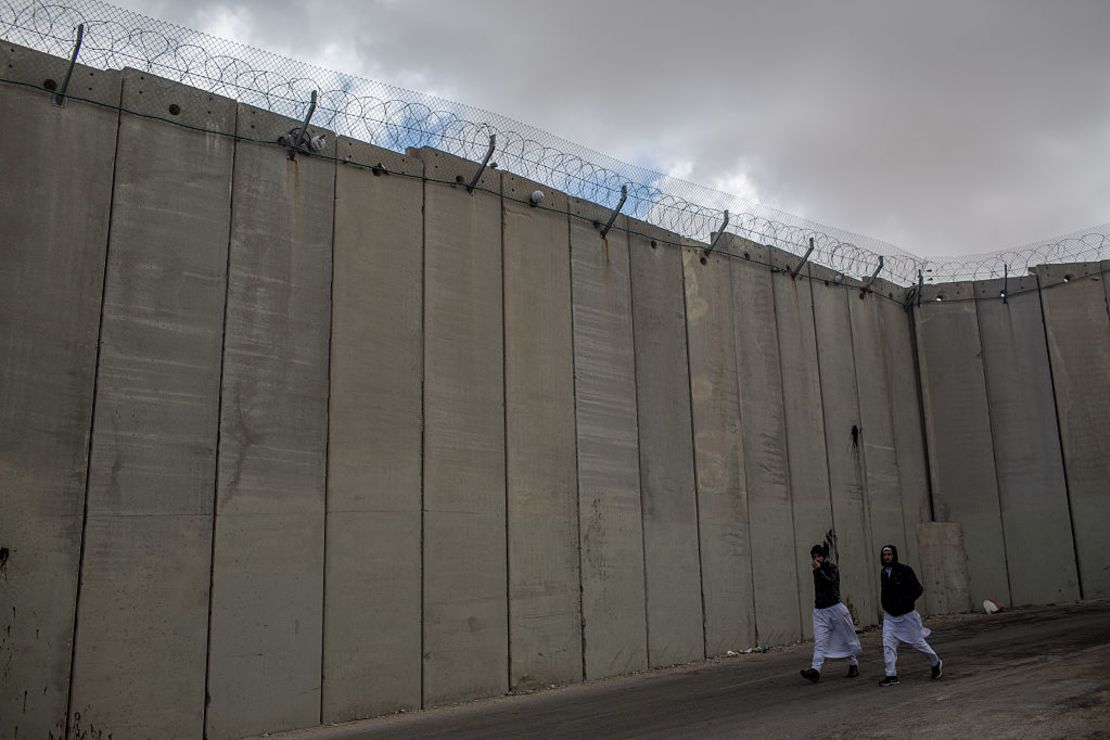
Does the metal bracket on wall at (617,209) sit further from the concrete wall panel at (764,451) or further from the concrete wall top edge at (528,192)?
the concrete wall panel at (764,451)

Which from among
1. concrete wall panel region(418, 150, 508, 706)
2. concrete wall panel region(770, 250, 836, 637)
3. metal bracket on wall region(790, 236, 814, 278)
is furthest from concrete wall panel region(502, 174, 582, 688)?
metal bracket on wall region(790, 236, 814, 278)

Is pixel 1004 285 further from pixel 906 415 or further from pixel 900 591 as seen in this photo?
pixel 900 591

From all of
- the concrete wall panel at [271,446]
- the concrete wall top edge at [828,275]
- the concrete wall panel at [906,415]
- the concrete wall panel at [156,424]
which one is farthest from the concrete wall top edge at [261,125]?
the concrete wall panel at [906,415]

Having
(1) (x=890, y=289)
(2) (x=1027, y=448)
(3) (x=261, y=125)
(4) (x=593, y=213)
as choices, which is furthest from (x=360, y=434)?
(2) (x=1027, y=448)

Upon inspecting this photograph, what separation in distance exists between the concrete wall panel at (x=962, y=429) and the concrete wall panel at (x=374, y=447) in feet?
37.1

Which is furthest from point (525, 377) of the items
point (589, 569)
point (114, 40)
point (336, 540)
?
point (114, 40)

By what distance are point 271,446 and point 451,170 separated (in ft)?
13.5

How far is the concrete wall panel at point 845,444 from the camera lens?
15406mm

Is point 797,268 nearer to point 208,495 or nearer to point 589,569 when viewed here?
point 589,569

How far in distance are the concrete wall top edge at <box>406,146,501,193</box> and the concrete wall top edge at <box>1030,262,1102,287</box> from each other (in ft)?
37.2

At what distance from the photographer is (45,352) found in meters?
8.11

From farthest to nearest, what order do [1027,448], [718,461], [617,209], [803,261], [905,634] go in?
[1027,448] < [803,261] < [718,461] < [617,209] < [905,634]

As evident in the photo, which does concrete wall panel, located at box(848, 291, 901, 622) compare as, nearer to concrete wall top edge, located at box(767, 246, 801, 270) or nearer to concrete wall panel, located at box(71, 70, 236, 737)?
concrete wall top edge, located at box(767, 246, 801, 270)

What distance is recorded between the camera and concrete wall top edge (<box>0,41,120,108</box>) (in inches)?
334
